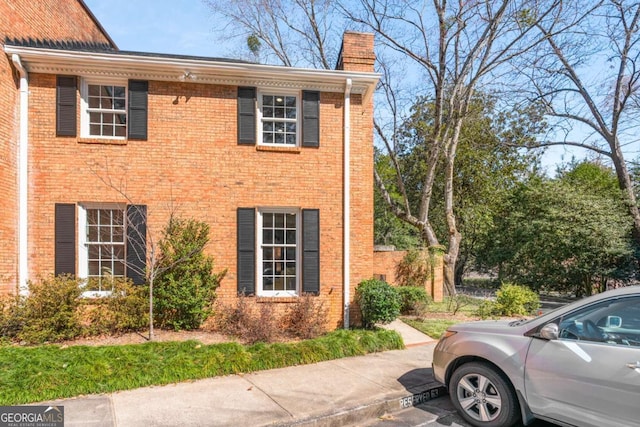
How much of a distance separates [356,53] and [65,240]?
7472 mm

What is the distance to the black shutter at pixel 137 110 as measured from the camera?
7.97m

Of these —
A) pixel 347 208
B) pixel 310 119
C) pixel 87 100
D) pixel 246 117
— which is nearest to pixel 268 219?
pixel 347 208

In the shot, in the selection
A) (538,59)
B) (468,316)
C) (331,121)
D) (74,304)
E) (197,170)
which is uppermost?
(538,59)

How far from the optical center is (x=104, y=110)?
804 centimetres

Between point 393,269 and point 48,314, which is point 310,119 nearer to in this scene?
point 48,314

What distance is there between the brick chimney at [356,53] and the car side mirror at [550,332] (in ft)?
22.8

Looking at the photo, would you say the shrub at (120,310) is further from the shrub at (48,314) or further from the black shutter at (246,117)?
the black shutter at (246,117)

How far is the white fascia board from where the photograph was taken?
759 centimetres

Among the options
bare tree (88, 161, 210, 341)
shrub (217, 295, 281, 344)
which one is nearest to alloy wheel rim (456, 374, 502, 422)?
shrub (217, 295, 281, 344)

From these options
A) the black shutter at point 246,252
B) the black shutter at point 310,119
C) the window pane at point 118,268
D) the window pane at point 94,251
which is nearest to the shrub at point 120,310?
the window pane at point 118,268

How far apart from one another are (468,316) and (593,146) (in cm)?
1213

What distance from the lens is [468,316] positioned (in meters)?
10.8

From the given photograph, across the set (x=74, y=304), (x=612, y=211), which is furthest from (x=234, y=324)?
(x=612, y=211)

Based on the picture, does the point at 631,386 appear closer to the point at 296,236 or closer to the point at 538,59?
the point at 296,236
